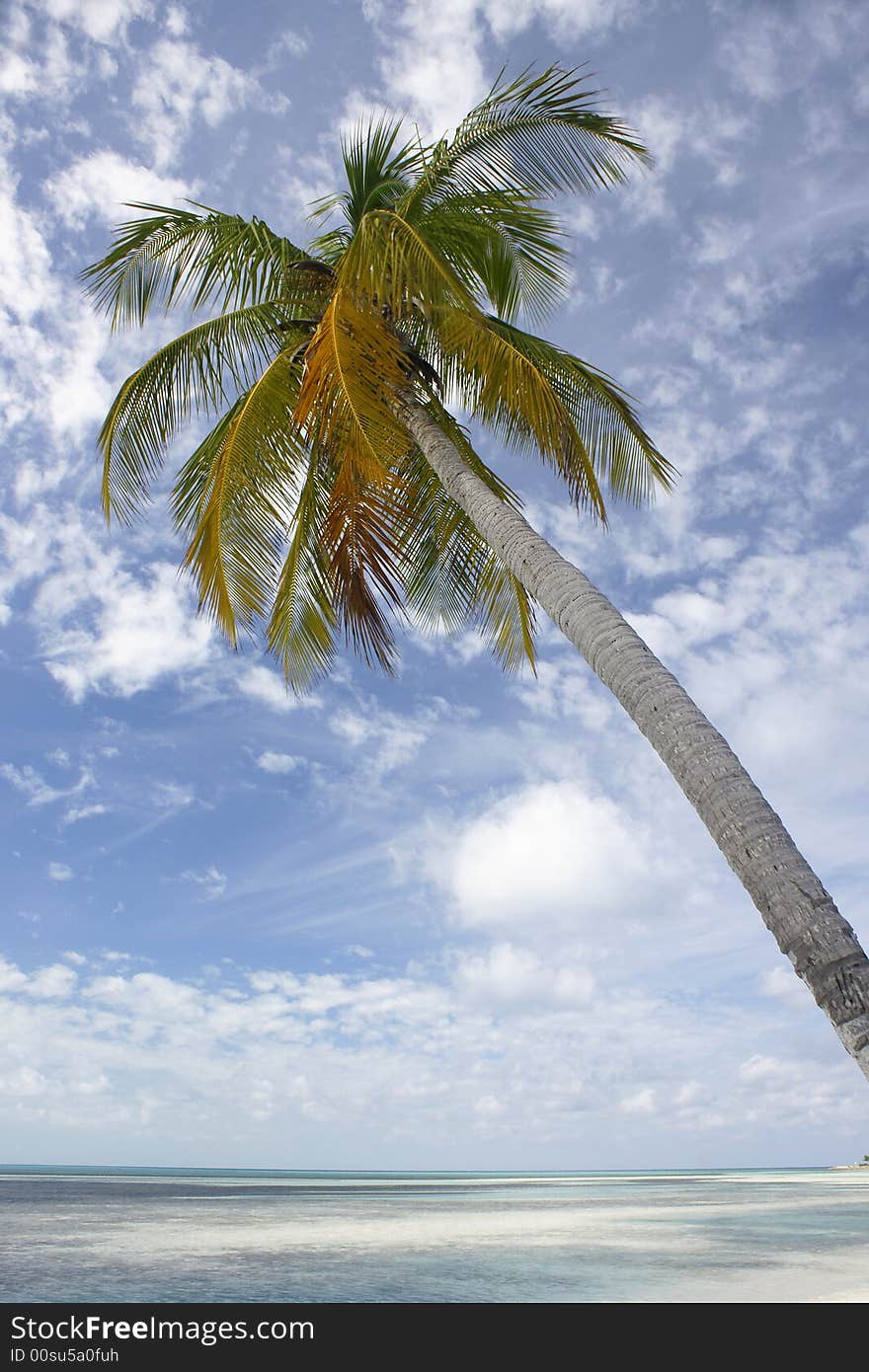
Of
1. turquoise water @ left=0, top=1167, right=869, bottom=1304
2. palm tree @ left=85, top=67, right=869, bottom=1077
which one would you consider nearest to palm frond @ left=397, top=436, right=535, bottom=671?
palm tree @ left=85, top=67, right=869, bottom=1077

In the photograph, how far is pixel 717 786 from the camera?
364cm

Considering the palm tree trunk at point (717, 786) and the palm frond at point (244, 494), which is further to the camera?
the palm frond at point (244, 494)

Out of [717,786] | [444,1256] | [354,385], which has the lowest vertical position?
[717,786]

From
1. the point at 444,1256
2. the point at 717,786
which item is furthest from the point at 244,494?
the point at 444,1256

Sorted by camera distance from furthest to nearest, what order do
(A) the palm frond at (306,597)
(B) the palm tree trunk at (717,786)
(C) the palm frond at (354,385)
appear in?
(A) the palm frond at (306,597) → (C) the palm frond at (354,385) → (B) the palm tree trunk at (717,786)

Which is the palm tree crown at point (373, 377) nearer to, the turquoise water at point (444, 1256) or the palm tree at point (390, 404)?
the palm tree at point (390, 404)

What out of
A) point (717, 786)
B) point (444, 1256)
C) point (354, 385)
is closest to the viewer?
point (717, 786)

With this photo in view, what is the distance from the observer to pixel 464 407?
7.47m

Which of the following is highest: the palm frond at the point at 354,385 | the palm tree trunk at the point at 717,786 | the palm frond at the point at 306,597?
the palm frond at the point at 306,597

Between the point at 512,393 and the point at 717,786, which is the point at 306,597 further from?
the point at 717,786

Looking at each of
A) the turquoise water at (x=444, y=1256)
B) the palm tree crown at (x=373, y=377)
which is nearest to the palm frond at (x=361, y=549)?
the palm tree crown at (x=373, y=377)

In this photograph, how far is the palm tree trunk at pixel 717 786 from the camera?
120 inches

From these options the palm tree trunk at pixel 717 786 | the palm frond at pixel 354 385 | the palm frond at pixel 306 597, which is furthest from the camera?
the palm frond at pixel 306 597
